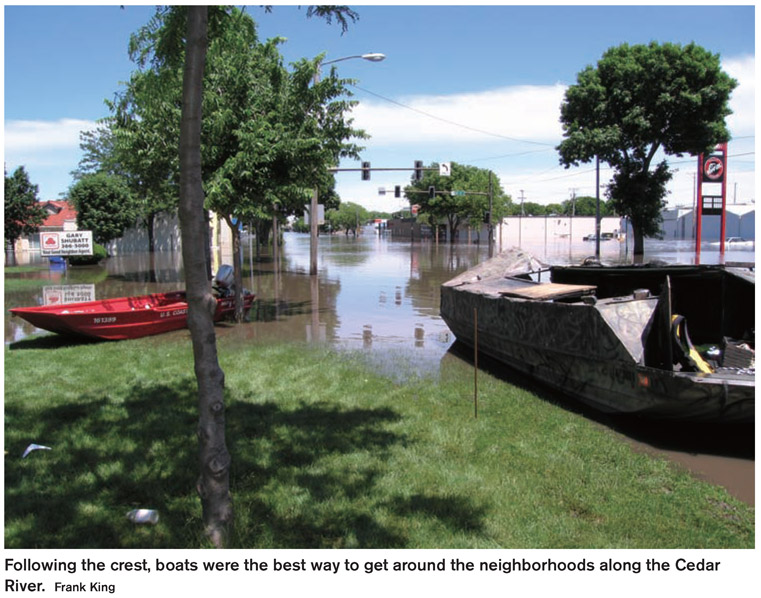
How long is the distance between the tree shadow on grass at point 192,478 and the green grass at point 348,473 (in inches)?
0.6

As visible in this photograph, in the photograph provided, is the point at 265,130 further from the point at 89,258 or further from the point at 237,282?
the point at 89,258

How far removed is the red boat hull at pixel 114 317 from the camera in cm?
1036

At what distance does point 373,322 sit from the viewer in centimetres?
1433

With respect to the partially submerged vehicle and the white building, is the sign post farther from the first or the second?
the white building

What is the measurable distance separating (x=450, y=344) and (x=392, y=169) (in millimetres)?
20756

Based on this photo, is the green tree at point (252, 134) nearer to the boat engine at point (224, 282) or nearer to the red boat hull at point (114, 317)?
the boat engine at point (224, 282)

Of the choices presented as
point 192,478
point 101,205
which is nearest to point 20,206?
point 101,205

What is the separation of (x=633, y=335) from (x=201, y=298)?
200 inches

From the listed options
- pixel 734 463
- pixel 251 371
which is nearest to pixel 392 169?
pixel 251 371

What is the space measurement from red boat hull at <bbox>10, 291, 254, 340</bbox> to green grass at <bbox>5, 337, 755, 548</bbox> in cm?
247

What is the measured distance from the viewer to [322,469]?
5062 mm

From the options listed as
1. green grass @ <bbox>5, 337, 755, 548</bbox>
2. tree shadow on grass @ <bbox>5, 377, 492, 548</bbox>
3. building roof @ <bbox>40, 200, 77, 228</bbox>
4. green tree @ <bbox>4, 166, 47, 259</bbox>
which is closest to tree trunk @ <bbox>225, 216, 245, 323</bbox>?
green grass @ <bbox>5, 337, 755, 548</bbox>

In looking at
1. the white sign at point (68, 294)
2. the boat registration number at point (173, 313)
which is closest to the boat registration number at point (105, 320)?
the boat registration number at point (173, 313)

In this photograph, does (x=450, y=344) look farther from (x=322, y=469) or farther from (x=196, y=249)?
(x=196, y=249)
